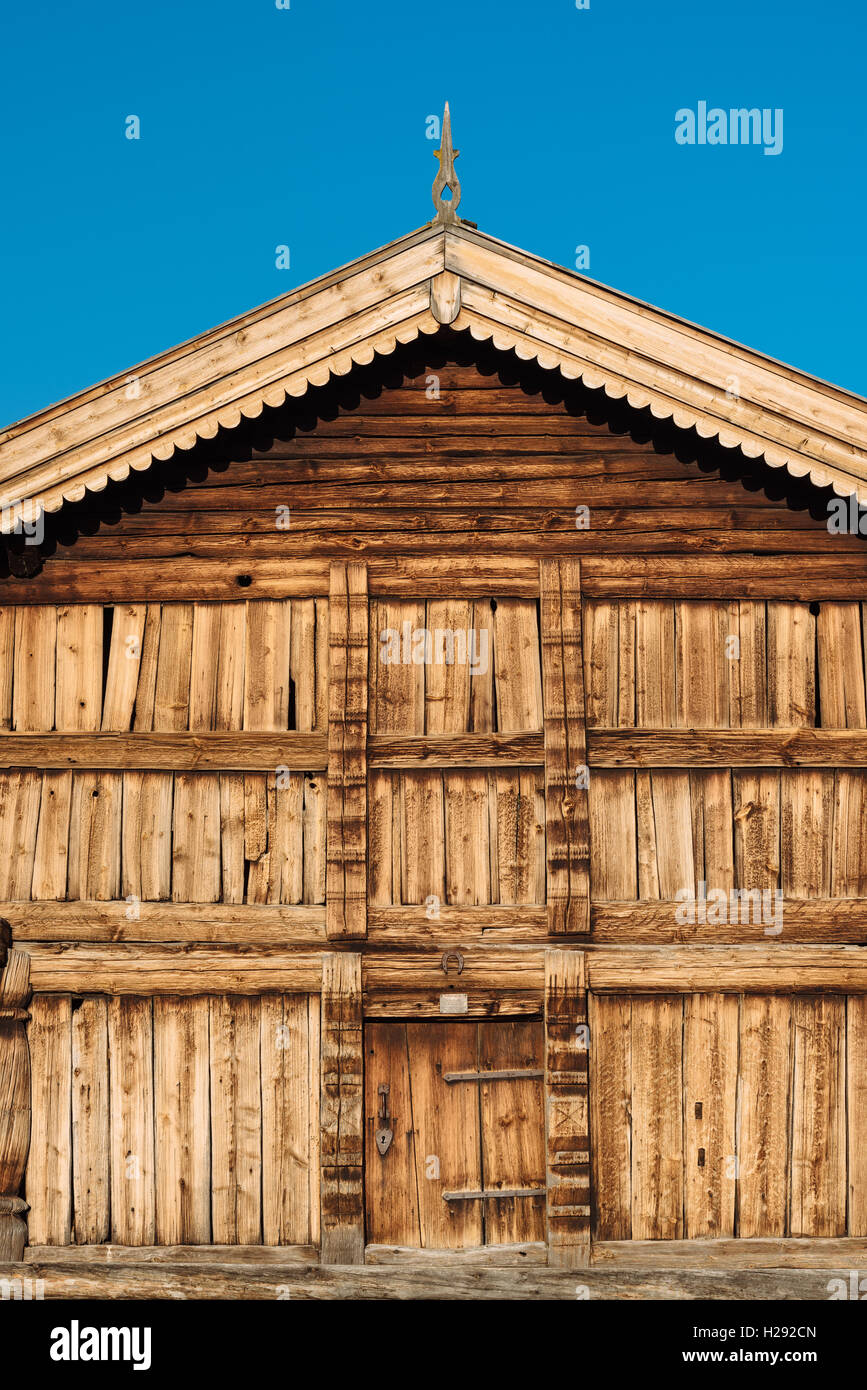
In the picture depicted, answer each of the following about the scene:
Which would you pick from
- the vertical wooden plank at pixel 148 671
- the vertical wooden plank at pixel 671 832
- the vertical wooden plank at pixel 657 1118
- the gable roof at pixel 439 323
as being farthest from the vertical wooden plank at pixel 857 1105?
the vertical wooden plank at pixel 148 671

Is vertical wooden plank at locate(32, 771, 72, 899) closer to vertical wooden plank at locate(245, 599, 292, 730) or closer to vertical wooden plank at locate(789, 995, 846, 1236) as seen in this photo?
vertical wooden plank at locate(245, 599, 292, 730)

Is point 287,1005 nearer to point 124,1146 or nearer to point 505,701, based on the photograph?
point 124,1146

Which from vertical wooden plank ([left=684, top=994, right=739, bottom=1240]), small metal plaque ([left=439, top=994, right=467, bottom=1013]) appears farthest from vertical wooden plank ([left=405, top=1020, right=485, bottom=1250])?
vertical wooden plank ([left=684, top=994, right=739, bottom=1240])

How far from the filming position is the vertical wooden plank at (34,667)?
23.0ft

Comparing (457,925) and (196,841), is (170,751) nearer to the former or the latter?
(196,841)

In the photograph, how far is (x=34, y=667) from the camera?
23.2 ft

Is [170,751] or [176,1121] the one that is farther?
[170,751]


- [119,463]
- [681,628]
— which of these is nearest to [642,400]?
[681,628]

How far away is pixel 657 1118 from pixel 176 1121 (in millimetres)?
3073

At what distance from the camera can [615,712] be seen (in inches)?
274

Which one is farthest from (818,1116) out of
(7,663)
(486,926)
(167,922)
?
(7,663)
